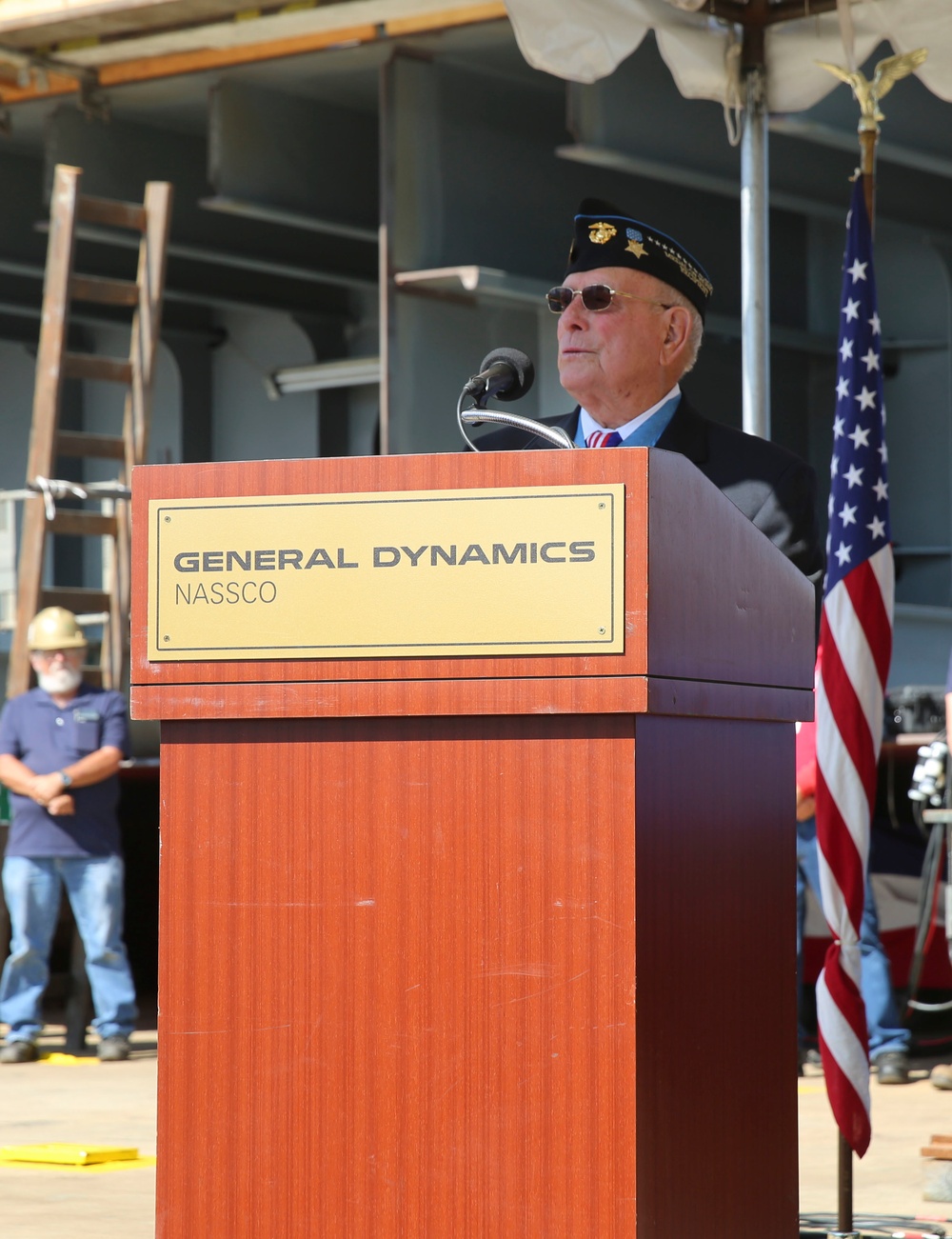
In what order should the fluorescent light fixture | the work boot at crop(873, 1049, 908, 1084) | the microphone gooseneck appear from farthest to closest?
the fluorescent light fixture < the work boot at crop(873, 1049, 908, 1084) < the microphone gooseneck

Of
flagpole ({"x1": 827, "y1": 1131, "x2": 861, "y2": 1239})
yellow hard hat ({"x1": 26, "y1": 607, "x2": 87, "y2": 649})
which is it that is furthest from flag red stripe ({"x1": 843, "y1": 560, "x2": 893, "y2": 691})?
yellow hard hat ({"x1": 26, "y1": 607, "x2": 87, "y2": 649})

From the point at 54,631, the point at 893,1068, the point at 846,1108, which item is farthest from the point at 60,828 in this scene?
the point at 846,1108

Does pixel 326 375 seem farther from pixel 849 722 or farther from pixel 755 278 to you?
pixel 849 722

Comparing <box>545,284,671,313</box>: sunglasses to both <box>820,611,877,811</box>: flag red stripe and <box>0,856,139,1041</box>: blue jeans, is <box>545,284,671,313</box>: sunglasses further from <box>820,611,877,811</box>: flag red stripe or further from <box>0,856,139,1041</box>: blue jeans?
<box>0,856,139,1041</box>: blue jeans

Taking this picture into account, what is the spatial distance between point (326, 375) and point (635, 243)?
1043cm

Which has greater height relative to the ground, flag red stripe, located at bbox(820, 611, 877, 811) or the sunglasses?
the sunglasses

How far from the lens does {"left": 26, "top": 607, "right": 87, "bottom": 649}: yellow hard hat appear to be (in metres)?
8.50

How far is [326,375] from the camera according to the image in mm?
13406

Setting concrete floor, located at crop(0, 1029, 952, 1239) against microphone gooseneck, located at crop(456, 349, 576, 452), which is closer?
microphone gooseneck, located at crop(456, 349, 576, 452)

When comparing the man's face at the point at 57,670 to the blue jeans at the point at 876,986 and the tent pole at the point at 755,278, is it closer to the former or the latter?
the blue jeans at the point at 876,986

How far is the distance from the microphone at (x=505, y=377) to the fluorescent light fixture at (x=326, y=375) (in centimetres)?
1025

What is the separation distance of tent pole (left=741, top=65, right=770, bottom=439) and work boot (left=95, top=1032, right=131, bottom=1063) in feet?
12.2

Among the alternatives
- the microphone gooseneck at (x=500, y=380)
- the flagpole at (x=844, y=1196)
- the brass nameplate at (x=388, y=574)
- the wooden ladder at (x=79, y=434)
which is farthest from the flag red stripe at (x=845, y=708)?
the wooden ladder at (x=79, y=434)

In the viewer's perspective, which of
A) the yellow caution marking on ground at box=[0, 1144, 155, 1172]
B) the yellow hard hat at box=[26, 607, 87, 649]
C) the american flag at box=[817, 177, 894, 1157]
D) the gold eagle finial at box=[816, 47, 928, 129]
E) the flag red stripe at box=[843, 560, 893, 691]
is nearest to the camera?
the american flag at box=[817, 177, 894, 1157]
